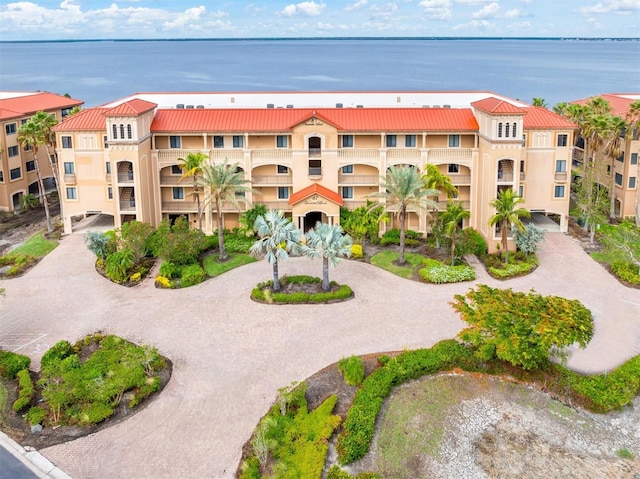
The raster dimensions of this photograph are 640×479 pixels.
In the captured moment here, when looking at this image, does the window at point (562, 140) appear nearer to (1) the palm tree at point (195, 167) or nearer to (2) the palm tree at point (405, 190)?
(2) the palm tree at point (405, 190)

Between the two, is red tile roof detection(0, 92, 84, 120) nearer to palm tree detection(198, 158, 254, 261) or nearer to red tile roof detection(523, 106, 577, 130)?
palm tree detection(198, 158, 254, 261)

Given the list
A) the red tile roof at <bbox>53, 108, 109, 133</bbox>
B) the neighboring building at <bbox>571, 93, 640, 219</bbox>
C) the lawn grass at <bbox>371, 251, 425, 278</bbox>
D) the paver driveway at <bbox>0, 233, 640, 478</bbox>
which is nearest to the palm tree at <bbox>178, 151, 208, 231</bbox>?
the red tile roof at <bbox>53, 108, 109, 133</bbox>

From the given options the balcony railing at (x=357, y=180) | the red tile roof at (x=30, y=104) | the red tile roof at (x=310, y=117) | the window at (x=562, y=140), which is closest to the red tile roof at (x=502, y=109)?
the red tile roof at (x=310, y=117)

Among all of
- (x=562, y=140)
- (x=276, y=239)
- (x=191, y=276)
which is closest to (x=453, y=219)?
(x=562, y=140)

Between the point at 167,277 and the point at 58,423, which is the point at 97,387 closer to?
the point at 58,423

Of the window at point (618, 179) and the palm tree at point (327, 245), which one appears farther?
the window at point (618, 179)
